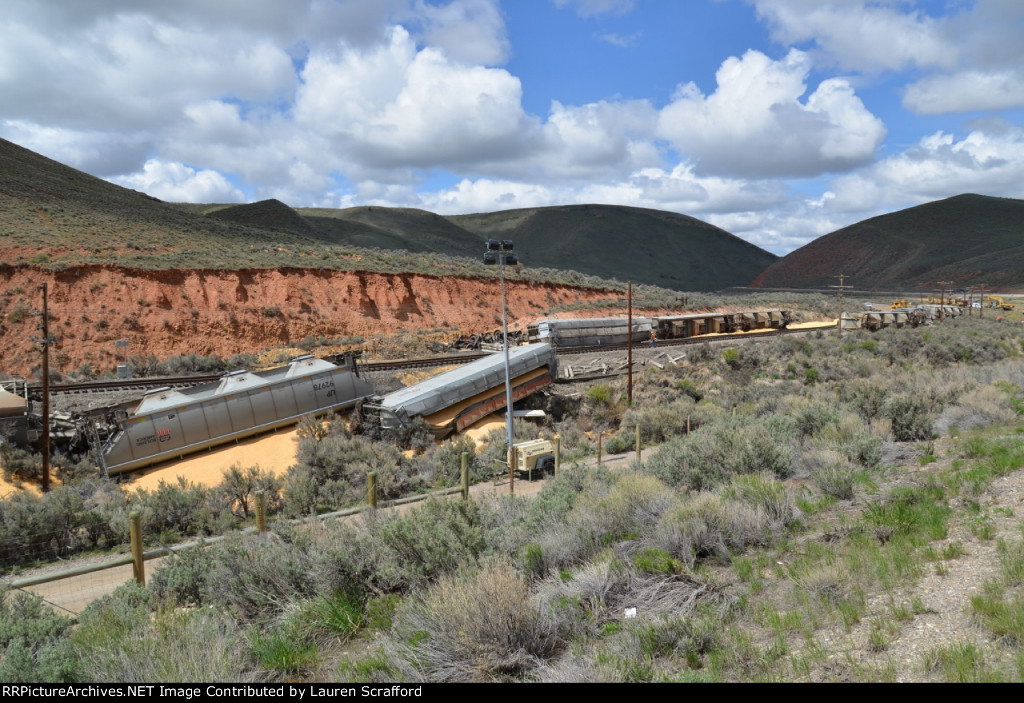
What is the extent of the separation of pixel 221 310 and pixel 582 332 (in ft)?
75.1

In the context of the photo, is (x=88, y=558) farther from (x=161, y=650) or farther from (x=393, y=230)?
(x=393, y=230)

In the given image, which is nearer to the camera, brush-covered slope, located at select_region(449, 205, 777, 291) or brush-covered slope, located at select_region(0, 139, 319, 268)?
brush-covered slope, located at select_region(0, 139, 319, 268)

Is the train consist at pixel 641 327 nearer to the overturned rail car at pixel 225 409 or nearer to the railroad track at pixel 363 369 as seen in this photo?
the railroad track at pixel 363 369

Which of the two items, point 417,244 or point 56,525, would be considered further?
point 417,244

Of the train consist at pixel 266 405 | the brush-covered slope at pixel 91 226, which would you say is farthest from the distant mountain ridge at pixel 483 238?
the train consist at pixel 266 405

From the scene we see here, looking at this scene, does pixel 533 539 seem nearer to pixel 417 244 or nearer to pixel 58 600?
pixel 58 600

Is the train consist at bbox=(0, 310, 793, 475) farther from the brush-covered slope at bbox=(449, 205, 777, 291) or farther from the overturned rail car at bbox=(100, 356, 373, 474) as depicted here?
the brush-covered slope at bbox=(449, 205, 777, 291)

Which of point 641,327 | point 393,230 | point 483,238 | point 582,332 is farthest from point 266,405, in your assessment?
point 483,238

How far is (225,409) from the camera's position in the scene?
21.2 m

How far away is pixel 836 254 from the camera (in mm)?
137000

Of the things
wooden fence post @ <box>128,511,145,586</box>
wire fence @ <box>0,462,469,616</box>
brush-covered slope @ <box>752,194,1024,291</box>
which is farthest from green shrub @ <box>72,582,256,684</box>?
brush-covered slope @ <box>752,194,1024,291</box>

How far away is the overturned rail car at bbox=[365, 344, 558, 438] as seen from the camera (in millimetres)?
21219
